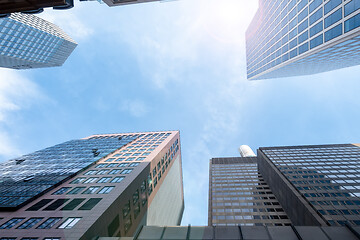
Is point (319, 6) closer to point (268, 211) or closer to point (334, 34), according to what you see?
point (334, 34)

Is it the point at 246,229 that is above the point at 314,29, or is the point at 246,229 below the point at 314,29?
below

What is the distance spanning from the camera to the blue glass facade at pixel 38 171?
33125 millimetres

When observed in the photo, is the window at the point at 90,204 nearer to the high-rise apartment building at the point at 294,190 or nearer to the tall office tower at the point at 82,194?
→ the tall office tower at the point at 82,194

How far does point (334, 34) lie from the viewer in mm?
31641

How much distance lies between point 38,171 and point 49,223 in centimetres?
2866

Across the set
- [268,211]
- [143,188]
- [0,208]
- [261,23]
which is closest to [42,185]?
[0,208]

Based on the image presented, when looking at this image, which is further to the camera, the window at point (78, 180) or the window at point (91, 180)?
the window at point (78, 180)

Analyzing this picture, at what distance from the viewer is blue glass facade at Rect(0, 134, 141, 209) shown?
33125mm

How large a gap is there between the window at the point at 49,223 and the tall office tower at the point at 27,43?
114 meters

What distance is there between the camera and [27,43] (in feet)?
A: 347

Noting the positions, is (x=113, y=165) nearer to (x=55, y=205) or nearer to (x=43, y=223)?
(x=55, y=205)

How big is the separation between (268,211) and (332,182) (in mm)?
18154

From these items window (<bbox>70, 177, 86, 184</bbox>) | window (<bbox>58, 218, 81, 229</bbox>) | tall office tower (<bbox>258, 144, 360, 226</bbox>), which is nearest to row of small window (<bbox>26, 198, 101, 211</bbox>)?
window (<bbox>58, 218, 81, 229</bbox>)

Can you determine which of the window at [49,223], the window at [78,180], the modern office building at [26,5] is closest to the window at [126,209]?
the window at [49,223]
